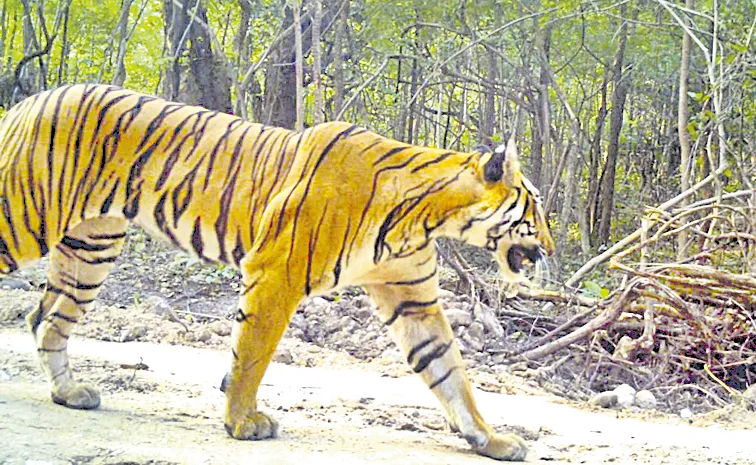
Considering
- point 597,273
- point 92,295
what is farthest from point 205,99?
point 92,295

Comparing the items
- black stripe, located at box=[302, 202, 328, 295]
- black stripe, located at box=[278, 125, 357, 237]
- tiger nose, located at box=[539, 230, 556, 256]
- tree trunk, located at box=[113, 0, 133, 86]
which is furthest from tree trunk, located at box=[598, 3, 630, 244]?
black stripe, located at box=[302, 202, 328, 295]

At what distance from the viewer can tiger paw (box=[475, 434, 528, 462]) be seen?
4.32 meters

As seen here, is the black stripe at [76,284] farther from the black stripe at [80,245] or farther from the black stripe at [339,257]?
the black stripe at [339,257]

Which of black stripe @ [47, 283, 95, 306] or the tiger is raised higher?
the tiger

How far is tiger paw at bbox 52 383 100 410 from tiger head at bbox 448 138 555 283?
2.11m

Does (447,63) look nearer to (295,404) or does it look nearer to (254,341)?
(295,404)

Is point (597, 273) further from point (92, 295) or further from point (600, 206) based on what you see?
point (92, 295)

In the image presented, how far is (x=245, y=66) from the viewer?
44.9ft

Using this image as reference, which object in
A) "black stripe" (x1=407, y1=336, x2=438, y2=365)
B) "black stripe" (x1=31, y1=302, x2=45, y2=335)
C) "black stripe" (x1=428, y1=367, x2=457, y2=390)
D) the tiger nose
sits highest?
the tiger nose

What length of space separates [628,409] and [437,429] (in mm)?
1842

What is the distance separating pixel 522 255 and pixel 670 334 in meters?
3.39

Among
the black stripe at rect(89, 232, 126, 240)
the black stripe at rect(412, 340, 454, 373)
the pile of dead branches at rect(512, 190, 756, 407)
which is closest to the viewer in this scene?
the black stripe at rect(412, 340, 454, 373)

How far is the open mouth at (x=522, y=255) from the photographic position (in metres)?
4.49

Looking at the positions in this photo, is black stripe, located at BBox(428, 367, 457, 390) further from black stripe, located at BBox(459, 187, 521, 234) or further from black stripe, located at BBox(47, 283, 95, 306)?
black stripe, located at BBox(47, 283, 95, 306)
